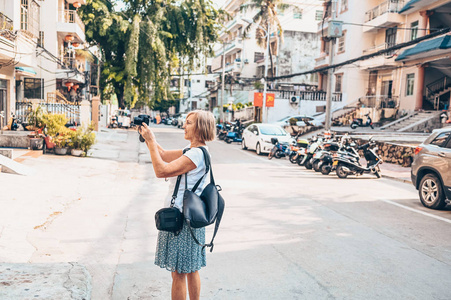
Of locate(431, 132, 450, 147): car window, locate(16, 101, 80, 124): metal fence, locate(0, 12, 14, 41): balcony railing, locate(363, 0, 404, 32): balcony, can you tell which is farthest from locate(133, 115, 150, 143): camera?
locate(363, 0, 404, 32): balcony

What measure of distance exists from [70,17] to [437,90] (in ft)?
86.0

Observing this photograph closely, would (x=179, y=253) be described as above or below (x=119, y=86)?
below

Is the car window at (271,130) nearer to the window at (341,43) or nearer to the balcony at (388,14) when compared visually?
the balcony at (388,14)

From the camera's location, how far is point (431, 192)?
866 cm

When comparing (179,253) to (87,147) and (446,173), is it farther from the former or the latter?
(87,147)

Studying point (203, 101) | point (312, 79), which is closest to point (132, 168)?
point (312, 79)

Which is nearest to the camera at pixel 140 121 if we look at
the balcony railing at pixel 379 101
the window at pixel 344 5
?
the balcony railing at pixel 379 101

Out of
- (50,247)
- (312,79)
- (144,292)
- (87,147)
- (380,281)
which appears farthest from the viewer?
(312,79)

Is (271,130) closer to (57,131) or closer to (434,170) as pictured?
(57,131)

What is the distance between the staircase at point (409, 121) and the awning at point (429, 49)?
355 cm

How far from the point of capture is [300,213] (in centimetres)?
782

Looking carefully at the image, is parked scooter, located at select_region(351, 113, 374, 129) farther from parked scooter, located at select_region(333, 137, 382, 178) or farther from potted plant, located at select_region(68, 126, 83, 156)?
potted plant, located at select_region(68, 126, 83, 156)

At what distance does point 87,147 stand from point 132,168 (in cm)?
247

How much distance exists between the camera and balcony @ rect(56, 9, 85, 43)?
27922 millimetres
